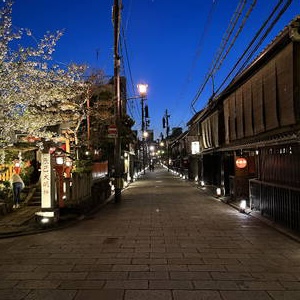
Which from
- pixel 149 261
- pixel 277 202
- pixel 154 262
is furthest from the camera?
pixel 277 202

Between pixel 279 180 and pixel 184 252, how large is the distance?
222 inches

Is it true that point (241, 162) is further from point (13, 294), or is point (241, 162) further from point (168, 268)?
point (13, 294)

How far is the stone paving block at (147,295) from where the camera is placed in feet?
20.3

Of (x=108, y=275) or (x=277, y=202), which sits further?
(x=277, y=202)

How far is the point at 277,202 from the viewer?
1286 cm

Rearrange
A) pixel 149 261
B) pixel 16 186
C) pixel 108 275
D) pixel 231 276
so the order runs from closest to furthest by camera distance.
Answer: pixel 231 276, pixel 108 275, pixel 149 261, pixel 16 186

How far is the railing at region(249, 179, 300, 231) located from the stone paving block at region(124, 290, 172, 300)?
6.17m

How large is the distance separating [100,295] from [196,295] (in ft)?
5.44

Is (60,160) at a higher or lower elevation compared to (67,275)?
higher

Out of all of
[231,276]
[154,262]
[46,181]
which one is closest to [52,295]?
[154,262]

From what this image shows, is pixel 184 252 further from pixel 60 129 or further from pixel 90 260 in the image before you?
pixel 60 129

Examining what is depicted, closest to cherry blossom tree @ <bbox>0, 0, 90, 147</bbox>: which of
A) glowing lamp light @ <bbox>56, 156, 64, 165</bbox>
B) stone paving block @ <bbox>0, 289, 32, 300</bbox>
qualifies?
glowing lamp light @ <bbox>56, 156, 64, 165</bbox>

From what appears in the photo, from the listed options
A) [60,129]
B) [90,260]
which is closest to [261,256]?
[90,260]

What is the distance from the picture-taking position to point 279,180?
43.5 ft
